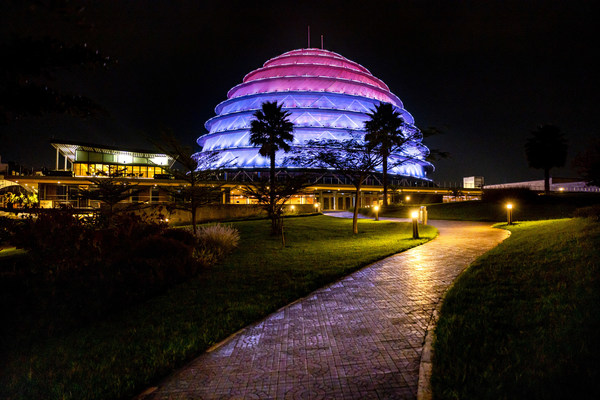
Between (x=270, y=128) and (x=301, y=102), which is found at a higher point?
(x=301, y=102)

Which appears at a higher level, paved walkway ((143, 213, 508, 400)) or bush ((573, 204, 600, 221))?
bush ((573, 204, 600, 221))

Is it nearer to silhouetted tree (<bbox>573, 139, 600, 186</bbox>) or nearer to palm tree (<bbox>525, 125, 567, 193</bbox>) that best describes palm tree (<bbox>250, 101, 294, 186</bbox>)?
silhouetted tree (<bbox>573, 139, 600, 186</bbox>)

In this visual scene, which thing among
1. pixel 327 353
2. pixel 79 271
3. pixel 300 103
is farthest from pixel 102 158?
pixel 327 353

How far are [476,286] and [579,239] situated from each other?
184 inches

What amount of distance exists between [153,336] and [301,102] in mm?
54269

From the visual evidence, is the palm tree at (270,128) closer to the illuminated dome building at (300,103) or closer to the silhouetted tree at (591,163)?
the illuminated dome building at (300,103)

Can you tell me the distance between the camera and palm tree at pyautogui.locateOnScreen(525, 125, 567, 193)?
4656 cm

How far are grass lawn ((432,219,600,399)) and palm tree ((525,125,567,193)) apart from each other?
166 feet

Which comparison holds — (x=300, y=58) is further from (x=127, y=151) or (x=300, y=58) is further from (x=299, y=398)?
(x=299, y=398)

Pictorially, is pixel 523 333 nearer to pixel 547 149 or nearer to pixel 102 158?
pixel 547 149

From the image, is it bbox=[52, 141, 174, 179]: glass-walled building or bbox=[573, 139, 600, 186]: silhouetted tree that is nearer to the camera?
bbox=[573, 139, 600, 186]: silhouetted tree

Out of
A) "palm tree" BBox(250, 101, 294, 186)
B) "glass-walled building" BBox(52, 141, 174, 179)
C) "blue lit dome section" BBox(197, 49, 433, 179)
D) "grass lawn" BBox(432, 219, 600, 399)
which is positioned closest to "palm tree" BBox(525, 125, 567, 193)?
"blue lit dome section" BBox(197, 49, 433, 179)

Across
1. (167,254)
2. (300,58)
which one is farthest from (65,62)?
(300,58)

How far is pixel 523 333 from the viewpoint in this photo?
3.97 metres
